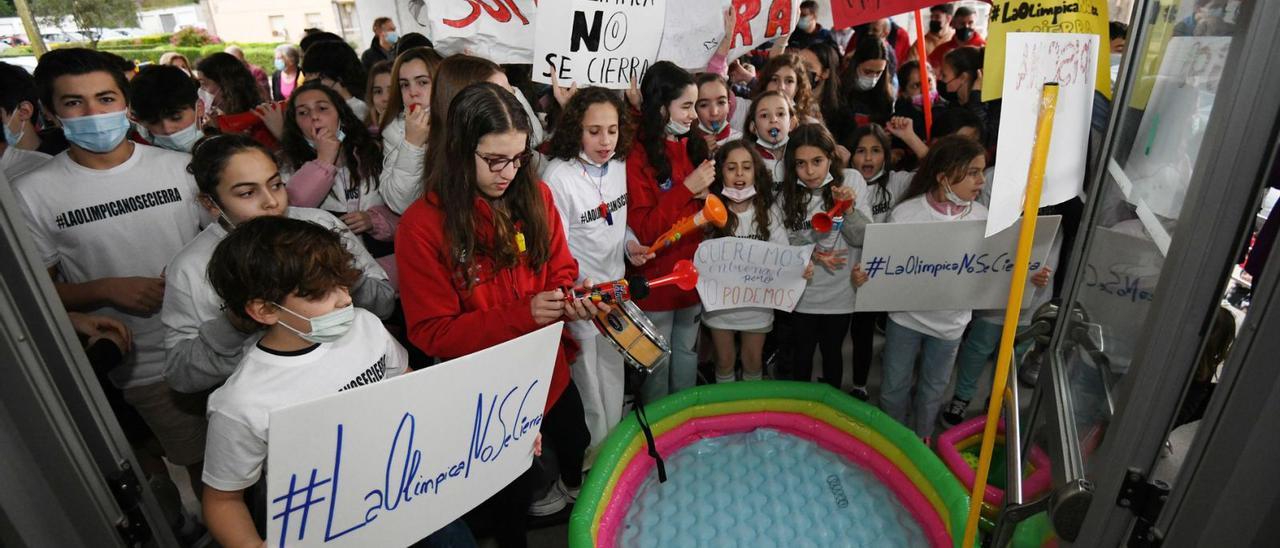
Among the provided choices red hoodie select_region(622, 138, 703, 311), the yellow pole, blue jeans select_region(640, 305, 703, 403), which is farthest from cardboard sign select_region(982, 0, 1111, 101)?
blue jeans select_region(640, 305, 703, 403)

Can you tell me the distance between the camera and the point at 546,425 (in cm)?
246

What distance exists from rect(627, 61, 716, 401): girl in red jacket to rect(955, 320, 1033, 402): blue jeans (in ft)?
4.70

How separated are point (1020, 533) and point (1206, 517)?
91cm

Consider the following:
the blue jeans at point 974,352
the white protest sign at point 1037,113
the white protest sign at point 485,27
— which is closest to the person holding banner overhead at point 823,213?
the blue jeans at point 974,352

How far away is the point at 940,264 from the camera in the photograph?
2789 mm

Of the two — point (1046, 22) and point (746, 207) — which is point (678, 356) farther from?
point (1046, 22)

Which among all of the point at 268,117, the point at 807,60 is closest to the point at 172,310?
the point at 268,117

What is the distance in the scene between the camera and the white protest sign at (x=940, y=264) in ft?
8.98

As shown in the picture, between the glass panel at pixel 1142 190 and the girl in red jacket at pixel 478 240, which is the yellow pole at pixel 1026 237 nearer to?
the glass panel at pixel 1142 190

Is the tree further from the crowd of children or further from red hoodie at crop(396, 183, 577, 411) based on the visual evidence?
red hoodie at crop(396, 183, 577, 411)


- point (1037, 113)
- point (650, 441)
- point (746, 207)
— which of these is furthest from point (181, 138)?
point (1037, 113)

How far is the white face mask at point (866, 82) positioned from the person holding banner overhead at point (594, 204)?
104 inches

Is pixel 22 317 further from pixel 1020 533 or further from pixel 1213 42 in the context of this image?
pixel 1020 533

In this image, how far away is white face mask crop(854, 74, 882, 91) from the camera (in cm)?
478
